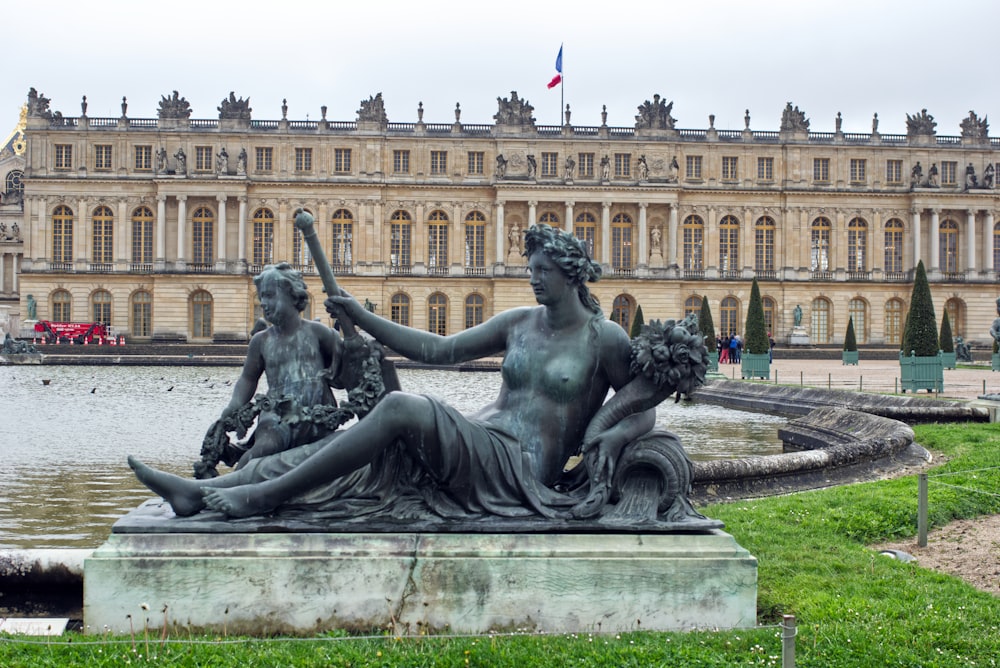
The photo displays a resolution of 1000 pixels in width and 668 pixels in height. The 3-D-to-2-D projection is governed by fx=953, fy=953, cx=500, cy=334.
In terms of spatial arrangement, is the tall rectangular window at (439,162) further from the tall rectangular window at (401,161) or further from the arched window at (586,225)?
the arched window at (586,225)

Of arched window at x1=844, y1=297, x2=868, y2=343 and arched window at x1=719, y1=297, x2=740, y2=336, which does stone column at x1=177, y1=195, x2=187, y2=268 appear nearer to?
arched window at x1=719, y1=297, x2=740, y2=336

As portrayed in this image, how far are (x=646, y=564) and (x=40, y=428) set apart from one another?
36.2ft

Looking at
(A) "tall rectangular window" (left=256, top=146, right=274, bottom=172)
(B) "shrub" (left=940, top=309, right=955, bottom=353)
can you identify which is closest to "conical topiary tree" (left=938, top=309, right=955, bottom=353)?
(B) "shrub" (left=940, top=309, right=955, bottom=353)

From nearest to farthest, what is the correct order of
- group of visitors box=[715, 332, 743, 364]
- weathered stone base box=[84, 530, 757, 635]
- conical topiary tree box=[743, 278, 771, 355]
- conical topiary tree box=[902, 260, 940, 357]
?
weathered stone base box=[84, 530, 757, 635]
conical topiary tree box=[902, 260, 940, 357]
conical topiary tree box=[743, 278, 771, 355]
group of visitors box=[715, 332, 743, 364]

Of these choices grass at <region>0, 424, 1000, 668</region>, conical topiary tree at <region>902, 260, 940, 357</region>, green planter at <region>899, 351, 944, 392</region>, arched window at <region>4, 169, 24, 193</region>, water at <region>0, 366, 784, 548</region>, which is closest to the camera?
grass at <region>0, 424, 1000, 668</region>

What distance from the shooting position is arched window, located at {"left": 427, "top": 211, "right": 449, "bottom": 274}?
5222 cm

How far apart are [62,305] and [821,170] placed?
42.1m

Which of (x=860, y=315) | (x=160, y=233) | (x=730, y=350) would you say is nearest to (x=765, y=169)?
(x=860, y=315)

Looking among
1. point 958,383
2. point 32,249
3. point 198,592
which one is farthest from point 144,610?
point 32,249

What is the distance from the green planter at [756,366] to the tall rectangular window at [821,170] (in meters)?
29.1

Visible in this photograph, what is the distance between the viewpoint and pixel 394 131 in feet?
169

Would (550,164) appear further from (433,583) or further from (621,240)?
(433,583)

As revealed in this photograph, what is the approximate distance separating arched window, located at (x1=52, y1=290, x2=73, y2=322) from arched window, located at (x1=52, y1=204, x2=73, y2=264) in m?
1.77

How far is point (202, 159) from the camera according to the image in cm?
5097
